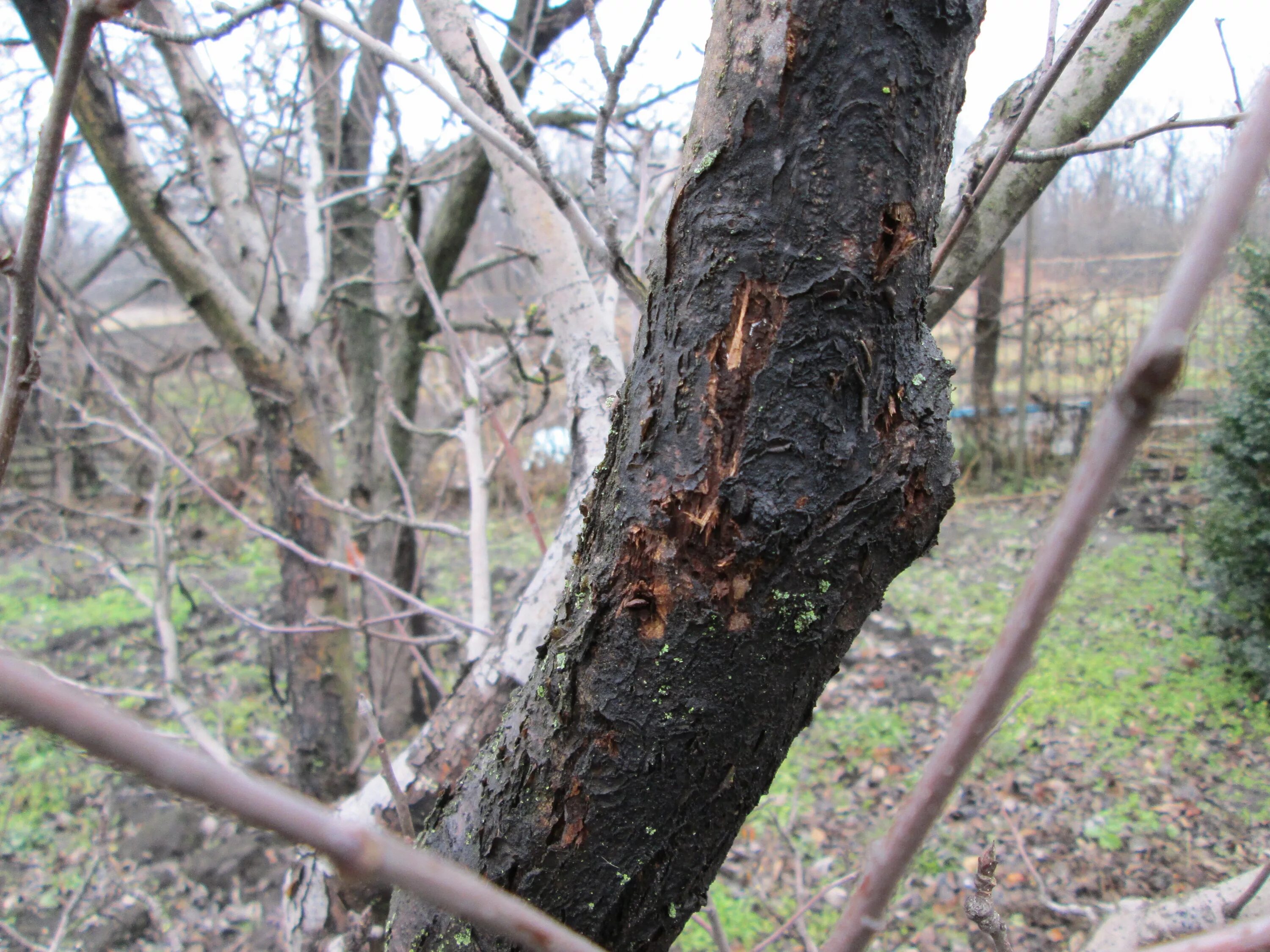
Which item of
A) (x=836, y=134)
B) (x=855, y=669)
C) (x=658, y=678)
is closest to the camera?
(x=836, y=134)

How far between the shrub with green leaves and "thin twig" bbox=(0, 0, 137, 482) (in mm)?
5548

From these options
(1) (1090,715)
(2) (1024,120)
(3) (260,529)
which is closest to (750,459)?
(2) (1024,120)

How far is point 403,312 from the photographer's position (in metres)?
4.80

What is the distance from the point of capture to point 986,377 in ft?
31.5

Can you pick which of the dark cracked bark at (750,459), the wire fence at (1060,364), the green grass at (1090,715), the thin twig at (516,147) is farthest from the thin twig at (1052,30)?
the wire fence at (1060,364)

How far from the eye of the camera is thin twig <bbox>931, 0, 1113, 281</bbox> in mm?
1024

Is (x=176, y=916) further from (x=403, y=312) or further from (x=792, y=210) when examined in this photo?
(x=792, y=210)

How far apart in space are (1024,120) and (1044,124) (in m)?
0.33

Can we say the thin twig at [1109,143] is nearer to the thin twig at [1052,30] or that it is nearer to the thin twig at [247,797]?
the thin twig at [1052,30]

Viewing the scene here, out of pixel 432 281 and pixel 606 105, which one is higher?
pixel 432 281

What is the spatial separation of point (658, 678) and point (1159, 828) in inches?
164

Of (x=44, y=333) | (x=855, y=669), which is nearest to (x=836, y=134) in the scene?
(x=855, y=669)

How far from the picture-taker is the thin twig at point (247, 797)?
28 centimetres

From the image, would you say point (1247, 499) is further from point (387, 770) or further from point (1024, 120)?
point (387, 770)
